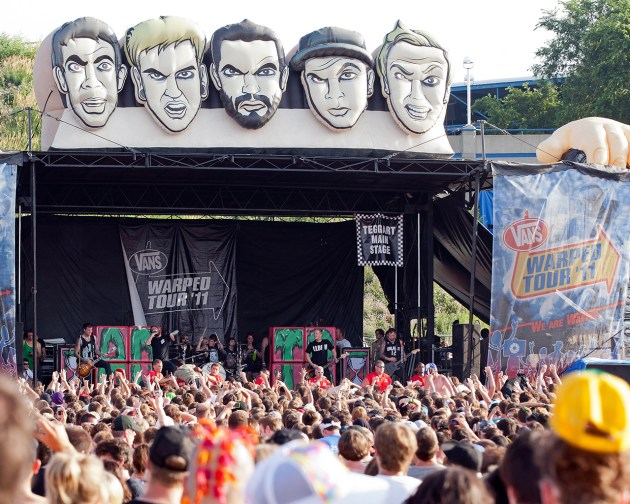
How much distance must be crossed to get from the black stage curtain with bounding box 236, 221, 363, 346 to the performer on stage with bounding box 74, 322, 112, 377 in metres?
4.07

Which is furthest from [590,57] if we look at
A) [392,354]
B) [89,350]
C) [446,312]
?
[89,350]

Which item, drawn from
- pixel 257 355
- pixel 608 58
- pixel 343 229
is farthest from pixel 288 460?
pixel 608 58

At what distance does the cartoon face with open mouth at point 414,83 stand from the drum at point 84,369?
7.14 meters

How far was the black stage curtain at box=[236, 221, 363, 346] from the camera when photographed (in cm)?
2412

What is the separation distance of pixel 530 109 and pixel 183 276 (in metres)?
27.3

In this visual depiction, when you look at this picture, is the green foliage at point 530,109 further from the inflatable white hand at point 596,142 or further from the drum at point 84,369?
the drum at point 84,369

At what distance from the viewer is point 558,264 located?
19672 millimetres

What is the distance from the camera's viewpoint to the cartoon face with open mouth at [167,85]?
64.2 ft

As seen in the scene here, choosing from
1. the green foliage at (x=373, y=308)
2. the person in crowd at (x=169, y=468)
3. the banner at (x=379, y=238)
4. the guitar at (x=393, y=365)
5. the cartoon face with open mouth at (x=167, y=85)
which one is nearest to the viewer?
the person in crowd at (x=169, y=468)

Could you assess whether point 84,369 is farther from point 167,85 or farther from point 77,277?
point 167,85

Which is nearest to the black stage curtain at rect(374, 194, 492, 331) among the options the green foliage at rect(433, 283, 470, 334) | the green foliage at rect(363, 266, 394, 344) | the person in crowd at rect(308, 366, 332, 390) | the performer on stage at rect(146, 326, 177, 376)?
the person in crowd at rect(308, 366, 332, 390)

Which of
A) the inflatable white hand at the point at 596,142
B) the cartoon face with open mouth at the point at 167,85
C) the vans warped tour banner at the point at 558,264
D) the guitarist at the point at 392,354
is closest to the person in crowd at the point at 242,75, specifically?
the cartoon face with open mouth at the point at 167,85

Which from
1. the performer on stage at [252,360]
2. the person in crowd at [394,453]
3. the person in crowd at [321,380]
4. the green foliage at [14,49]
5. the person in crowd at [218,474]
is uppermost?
the green foliage at [14,49]

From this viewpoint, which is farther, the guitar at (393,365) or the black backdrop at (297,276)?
the black backdrop at (297,276)
